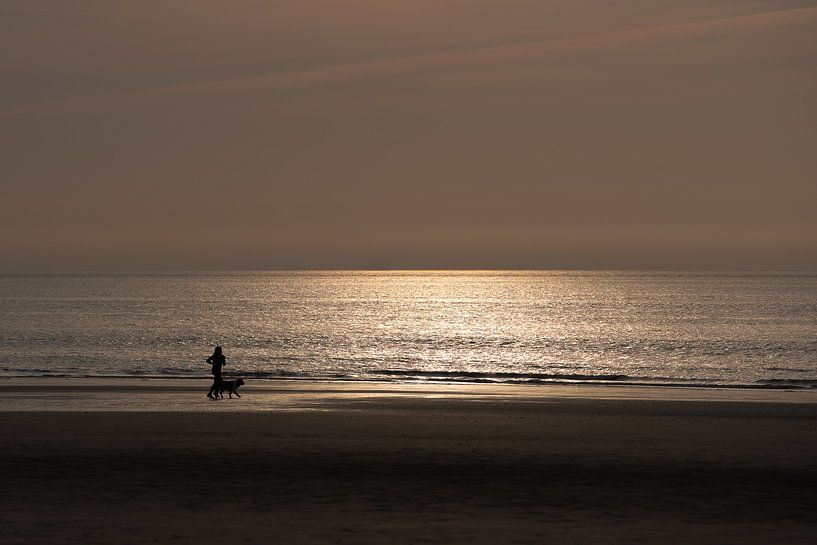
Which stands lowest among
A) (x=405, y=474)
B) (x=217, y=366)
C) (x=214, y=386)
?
(x=405, y=474)

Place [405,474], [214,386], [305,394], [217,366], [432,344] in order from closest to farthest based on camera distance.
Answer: [405,474] → [217,366] → [214,386] → [305,394] → [432,344]

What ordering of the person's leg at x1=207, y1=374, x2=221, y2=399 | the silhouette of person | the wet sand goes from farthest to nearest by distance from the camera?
the person's leg at x1=207, y1=374, x2=221, y2=399 → the silhouette of person → the wet sand

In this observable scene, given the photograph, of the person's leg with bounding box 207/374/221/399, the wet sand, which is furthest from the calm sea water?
the wet sand

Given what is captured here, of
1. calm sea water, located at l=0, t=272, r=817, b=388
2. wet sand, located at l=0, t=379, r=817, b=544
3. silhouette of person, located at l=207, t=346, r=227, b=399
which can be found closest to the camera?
wet sand, located at l=0, t=379, r=817, b=544

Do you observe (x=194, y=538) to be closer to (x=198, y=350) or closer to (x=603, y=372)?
(x=603, y=372)

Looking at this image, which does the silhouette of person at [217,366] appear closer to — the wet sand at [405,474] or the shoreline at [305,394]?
the shoreline at [305,394]

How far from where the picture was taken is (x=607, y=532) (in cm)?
1576

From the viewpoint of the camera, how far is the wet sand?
15.9 metres

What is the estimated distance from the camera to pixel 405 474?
68.5 feet

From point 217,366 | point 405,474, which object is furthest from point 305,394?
point 405,474

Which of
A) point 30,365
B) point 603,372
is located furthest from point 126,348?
point 603,372

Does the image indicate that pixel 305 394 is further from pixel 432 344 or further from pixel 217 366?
pixel 432 344

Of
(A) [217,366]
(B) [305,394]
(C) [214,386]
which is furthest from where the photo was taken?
(B) [305,394]

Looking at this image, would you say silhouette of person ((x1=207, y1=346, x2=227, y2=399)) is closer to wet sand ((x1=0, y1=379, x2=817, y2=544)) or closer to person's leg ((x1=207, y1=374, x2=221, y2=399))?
person's leg ((x1=207, y1=374, x2=221, y2=399))
